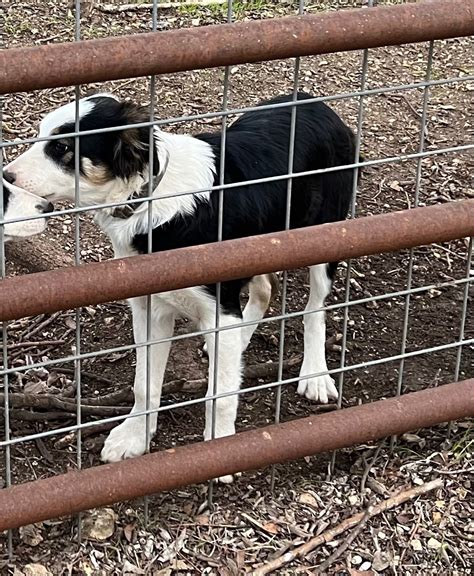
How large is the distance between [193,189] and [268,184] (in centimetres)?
34

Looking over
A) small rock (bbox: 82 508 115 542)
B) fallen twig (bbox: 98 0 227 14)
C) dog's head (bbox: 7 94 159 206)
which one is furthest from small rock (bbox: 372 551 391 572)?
fallen twig (bbox: 98 0 227 14)

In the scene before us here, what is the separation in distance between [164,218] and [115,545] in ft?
3.10

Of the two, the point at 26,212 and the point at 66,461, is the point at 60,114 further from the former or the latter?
the point at 66,461

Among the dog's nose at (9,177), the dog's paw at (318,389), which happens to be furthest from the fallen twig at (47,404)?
the dog's nose at (9,177)

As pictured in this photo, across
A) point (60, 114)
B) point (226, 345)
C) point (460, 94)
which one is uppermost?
point (60, 114)

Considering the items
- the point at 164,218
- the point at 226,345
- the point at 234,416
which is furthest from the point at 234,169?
the point at 234,416

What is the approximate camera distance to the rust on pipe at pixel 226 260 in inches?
103

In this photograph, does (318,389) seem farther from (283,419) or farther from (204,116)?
(204,116)

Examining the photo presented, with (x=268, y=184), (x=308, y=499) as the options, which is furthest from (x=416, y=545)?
(x=268, y=184)

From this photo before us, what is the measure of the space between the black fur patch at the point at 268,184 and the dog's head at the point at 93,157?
19 centimetres

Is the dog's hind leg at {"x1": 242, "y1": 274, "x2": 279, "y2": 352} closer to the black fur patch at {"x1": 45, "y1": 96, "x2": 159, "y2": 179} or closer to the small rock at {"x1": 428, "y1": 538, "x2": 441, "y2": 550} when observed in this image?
the black fur patch at {"x1": 45, "y1": 96, "x2": 159, "y2": 179}

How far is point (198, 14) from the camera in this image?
21.8ft

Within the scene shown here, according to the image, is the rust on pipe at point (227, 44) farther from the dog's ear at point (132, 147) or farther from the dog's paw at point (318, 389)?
the dog's paw at point (318, 389)

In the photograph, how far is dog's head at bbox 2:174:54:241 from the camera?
297 cm
